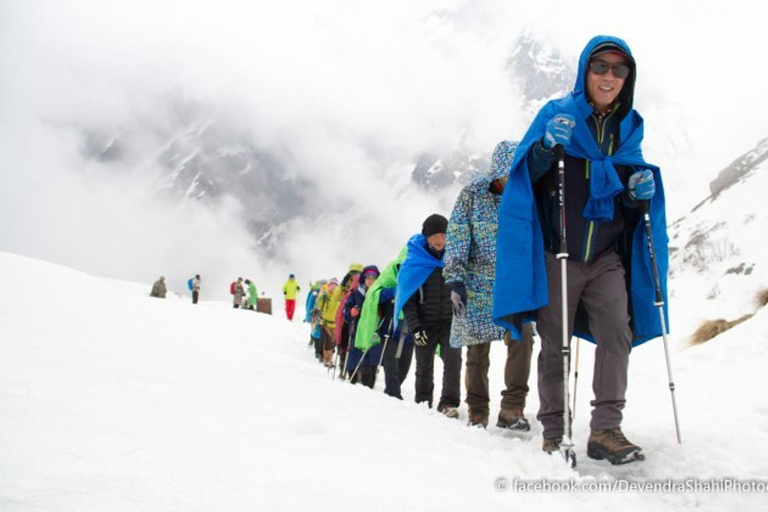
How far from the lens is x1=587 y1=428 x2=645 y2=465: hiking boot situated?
300 centimetres

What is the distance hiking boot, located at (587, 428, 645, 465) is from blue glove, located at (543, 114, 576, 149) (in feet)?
5.64

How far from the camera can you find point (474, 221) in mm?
4777

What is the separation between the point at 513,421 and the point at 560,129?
264cm

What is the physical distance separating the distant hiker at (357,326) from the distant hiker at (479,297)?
10.4 ft

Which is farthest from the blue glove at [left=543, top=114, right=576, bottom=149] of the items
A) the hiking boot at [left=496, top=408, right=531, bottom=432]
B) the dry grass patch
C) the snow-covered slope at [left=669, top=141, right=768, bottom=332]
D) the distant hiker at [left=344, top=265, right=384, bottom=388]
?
the snow-covered slope at [left=669, top=141, right=768, bottom=332]

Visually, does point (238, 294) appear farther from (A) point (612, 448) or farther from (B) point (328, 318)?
(A) point (612, 448)

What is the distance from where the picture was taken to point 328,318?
12188 millimetres

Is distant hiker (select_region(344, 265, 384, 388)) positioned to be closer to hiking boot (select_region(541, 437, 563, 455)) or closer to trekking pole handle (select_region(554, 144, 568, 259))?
hiking boot (select_region(541, 437, 563, 455))

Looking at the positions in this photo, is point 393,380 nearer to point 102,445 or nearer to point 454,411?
point 454,411

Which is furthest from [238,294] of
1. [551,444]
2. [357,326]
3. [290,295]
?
[551,444]

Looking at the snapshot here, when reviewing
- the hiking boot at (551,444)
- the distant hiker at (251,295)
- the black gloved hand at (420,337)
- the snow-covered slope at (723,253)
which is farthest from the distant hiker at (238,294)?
the hiking boot at (551,444)

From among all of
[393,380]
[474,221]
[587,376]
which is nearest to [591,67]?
[474,221]

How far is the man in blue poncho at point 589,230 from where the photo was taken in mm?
3266

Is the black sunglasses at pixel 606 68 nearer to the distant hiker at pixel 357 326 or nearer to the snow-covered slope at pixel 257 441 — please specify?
the snow-covered slope at pixel 257 441
